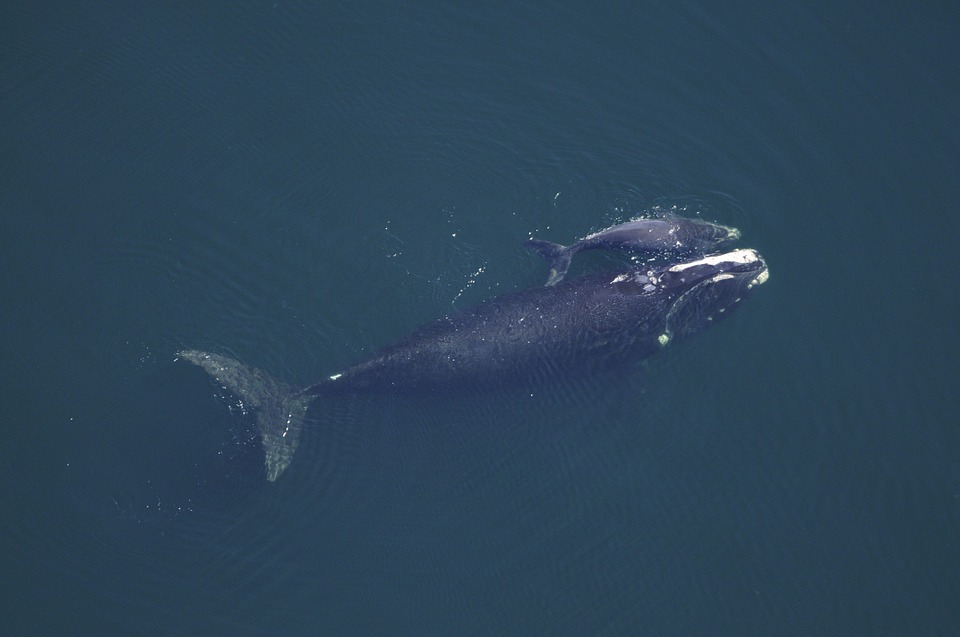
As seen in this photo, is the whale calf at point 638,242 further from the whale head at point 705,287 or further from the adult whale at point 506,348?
the adult whale at point 506,348

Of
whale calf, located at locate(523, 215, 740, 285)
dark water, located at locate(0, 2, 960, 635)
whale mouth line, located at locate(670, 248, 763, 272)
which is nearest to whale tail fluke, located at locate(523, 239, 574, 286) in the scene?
whale calf, located at locate(523, 215, 740, 285)

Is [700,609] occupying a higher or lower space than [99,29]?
lower

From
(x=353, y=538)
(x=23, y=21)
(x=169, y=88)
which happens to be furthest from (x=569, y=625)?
(x=23, y=21)

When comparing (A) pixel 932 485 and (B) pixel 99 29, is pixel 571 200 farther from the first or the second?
(B) pixel 99 29

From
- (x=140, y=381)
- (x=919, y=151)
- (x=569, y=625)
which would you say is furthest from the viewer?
(x=919, y=151)

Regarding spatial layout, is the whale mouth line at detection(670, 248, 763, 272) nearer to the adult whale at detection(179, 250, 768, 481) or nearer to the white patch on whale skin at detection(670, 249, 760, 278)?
the white patch on whale skin at detection(670, 249, 760, 278)

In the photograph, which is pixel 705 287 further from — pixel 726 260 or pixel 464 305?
pixel 464 305

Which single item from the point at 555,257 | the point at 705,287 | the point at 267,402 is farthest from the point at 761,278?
the point at 267,402

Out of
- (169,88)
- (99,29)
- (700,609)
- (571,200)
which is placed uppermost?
(99,29)

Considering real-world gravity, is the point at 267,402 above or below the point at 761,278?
above
